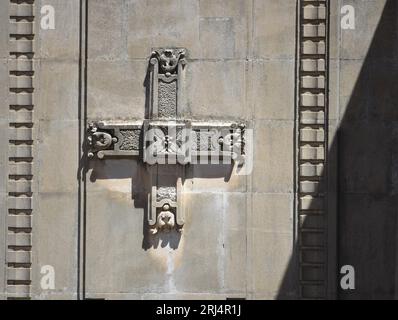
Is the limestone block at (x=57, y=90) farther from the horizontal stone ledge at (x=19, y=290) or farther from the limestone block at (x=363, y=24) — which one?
the limestone block at (x=363, y=24)

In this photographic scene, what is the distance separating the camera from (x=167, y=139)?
84.6ft

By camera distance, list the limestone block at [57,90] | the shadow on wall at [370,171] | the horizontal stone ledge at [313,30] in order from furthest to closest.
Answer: the limestone block at [57,90]
the horizontal stone ledge at [313,30]
the shadow on wall at [370,171]

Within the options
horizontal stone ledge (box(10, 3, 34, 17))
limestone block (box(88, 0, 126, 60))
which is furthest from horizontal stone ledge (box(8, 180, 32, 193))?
horizontal stone ledge (box(10, 3, 34, 17))

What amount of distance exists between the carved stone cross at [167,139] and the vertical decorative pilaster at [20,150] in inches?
49.5

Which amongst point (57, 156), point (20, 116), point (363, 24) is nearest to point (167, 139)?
point (57, 156)

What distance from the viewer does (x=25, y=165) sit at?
2597 centimetres

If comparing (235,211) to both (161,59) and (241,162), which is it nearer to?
(241,162)

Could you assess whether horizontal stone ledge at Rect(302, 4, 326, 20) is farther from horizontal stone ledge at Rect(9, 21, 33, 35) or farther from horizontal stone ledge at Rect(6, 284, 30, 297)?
horizontal stone ledge at Rect(6, 284, 30, 297)

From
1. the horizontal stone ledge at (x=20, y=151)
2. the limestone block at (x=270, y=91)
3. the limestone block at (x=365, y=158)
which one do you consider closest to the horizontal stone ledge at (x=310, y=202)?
the limestone block at (x=365, y=158)

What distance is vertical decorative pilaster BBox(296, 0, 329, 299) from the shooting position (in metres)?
25.8

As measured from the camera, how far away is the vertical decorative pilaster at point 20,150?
25969 millimetres

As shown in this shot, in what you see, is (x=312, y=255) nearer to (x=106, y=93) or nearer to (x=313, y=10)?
(x=313, y=10)

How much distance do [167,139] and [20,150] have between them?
274 centimetres
